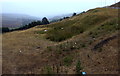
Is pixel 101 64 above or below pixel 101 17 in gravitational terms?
below

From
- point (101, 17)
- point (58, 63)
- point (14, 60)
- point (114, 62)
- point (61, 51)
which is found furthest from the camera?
point (101, 17)

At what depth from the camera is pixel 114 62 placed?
218 inches

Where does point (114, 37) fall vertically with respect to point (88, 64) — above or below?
above

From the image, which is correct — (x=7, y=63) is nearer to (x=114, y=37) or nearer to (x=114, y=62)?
(x=114, y=62)

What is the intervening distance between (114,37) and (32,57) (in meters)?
4.46

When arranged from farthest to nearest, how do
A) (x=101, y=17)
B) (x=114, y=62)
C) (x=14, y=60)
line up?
(x=101, y=17), (x=14, y=60), (x=114, y=62)

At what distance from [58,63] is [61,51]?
4.39 ft

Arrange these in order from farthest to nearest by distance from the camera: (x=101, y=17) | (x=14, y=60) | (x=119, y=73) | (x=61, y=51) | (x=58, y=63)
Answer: (x=101, y=17)
(x=61, y=51)
(x=14, y=60)
(x=58, y=63)
(x=119, y=73)

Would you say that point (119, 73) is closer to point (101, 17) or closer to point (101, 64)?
point (101, 64)

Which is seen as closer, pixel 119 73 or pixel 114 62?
pixel 119 73

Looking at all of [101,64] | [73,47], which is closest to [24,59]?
[73,47]

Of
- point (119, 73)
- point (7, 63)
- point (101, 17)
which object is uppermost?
point (101, 17)

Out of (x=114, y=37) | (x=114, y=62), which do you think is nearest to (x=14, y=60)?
(x=114, y=62)

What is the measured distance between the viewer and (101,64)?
559 cm
